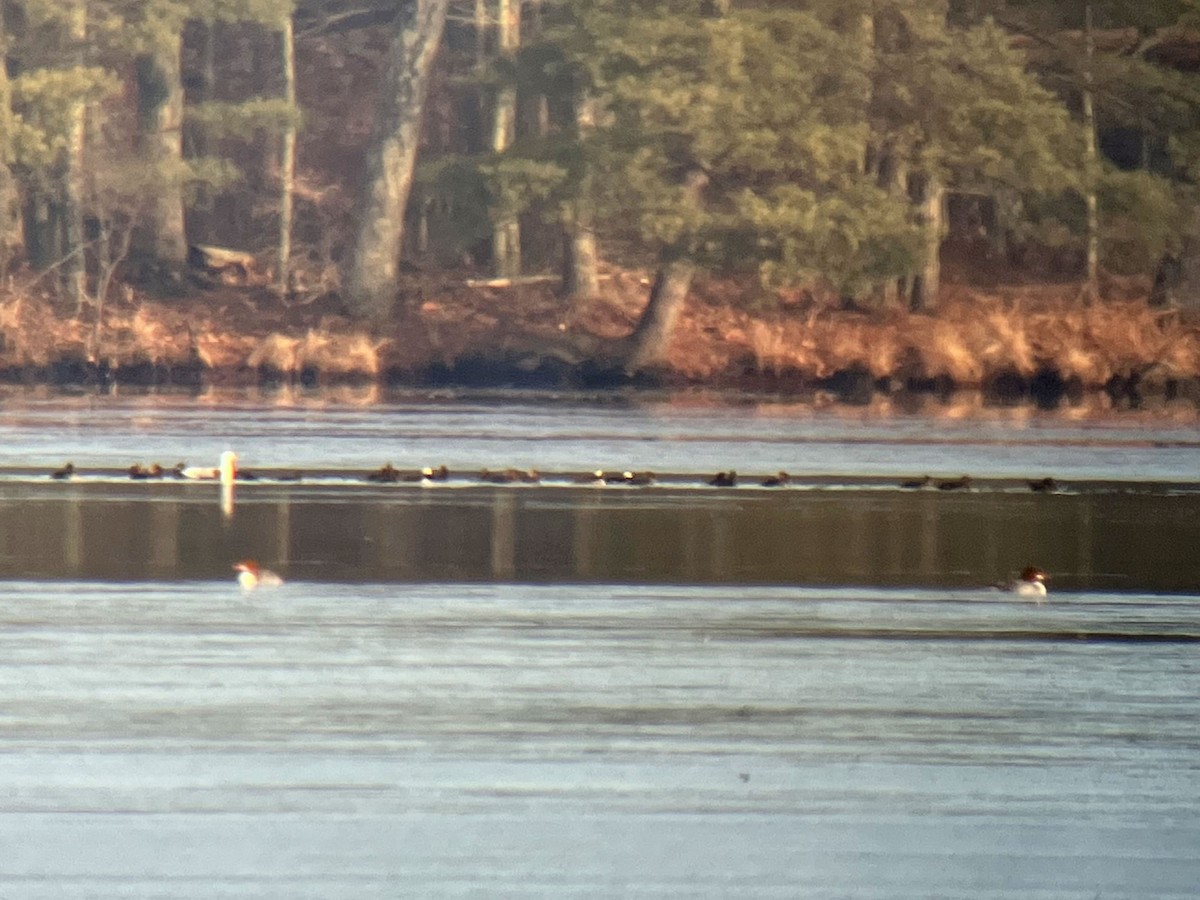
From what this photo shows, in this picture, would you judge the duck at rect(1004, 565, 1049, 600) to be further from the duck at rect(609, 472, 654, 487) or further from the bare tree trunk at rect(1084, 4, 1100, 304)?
the bare tree trunk at rect(1084, 4, 1100, 304)

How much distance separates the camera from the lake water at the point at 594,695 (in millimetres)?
8383

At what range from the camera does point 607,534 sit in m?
18.7

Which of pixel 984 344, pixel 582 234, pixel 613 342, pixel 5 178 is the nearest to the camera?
pixel 984 344

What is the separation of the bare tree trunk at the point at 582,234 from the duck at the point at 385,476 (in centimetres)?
2047

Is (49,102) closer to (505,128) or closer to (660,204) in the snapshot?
(505,128)

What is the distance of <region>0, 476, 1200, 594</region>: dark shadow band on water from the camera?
1617 centimetres

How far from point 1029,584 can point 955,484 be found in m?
7.98

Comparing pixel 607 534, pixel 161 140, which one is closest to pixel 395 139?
pixel 161 140

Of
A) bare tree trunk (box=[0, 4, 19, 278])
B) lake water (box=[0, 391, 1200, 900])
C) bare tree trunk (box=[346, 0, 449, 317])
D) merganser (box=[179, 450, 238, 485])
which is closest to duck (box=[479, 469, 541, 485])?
lake water (box=[0, 391, 1200, 900])

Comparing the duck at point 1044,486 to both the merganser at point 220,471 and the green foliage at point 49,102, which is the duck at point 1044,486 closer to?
the merganser at point 220,471

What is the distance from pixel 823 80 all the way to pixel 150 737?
3517 centimetres

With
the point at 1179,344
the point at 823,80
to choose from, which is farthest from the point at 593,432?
the point at 1179,344

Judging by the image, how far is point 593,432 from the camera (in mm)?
30922

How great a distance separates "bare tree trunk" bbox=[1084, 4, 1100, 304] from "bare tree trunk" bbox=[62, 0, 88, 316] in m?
16.9
